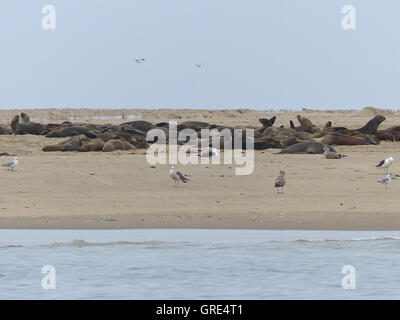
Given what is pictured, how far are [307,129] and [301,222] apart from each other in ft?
45.7

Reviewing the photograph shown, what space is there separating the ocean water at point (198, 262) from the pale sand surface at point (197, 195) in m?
0.63

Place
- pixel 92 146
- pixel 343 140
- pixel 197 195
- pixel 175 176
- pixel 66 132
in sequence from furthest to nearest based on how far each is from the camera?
pixel 66 132
pixel 343 140
pixel 92 146
pixel 175 176
pixel 197 195

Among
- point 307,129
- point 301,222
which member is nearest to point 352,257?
point 301,222

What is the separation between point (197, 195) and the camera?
42.1ft

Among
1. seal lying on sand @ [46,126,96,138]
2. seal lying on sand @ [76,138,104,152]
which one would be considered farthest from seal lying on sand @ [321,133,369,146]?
seal lying on sand @ [46,126,96,138]

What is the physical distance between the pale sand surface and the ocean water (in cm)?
63

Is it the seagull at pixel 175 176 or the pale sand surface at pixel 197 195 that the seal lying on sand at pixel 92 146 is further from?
the seagull at pixel 175 176

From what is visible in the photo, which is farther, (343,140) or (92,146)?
(343,140)

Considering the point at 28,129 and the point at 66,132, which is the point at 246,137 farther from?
the point at 28,129

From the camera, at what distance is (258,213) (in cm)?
1159

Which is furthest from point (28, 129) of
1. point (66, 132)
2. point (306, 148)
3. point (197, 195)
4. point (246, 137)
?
point (197, 195)

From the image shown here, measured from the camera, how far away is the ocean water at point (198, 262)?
8914mm

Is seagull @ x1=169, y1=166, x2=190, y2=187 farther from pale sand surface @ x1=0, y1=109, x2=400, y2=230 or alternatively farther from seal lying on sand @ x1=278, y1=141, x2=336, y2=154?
seal lying on sand @ x1=278, y1=141, x2=336, y2=154

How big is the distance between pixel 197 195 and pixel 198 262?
121 inches
